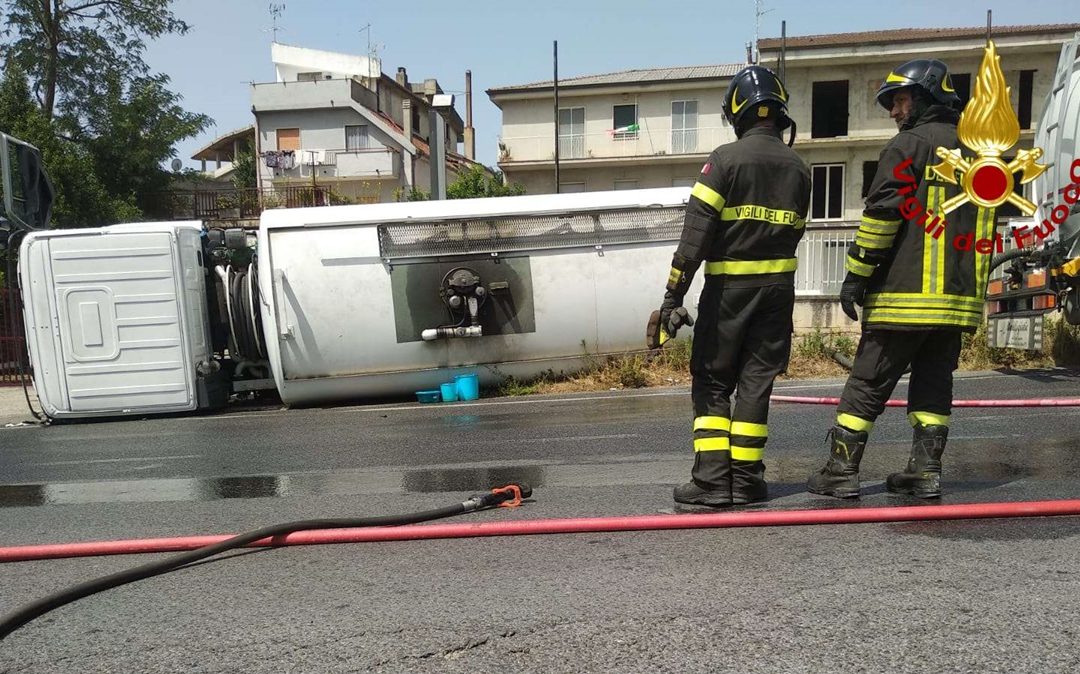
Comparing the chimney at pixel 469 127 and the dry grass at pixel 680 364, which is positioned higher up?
the chimney at pixel 469 127

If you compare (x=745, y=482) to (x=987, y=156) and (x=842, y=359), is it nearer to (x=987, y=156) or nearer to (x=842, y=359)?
(x=987, y=156)

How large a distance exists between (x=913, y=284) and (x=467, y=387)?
6121 millimetres

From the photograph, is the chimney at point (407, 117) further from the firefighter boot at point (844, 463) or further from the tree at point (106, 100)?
the firefighter boot at point (844, 463)

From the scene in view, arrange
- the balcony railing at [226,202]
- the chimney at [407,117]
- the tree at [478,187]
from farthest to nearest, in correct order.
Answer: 1. the chimney at [407,117]
2. the tree at [478,187]
3. the balcony railing at [226,202]

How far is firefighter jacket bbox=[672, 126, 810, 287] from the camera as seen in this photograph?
3.63 metres

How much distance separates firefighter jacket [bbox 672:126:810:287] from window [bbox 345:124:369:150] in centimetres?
3599

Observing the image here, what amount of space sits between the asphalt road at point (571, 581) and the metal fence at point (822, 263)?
999 centimetres

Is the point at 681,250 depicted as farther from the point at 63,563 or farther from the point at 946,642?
the point at 63,563

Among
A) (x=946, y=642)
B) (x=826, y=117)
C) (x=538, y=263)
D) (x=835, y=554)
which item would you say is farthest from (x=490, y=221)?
(x=826, y=117)

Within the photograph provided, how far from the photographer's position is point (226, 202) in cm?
3084

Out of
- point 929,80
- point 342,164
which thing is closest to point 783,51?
point 342,164

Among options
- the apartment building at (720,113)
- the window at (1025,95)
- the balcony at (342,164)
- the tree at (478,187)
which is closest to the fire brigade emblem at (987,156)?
the apartment building at (720,113)

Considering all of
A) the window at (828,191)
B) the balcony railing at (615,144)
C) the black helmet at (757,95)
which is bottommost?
the black helmet at (757,95)

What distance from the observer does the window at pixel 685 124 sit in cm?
3278
